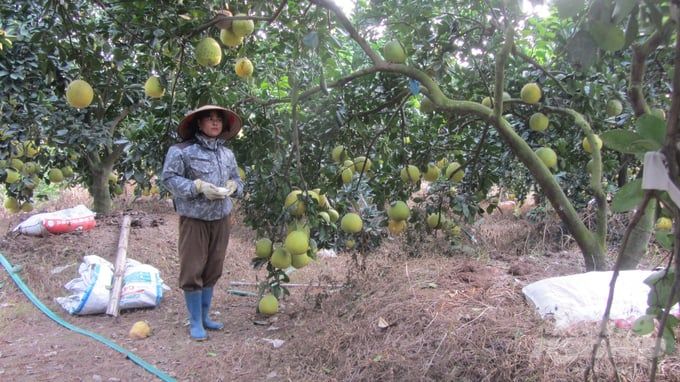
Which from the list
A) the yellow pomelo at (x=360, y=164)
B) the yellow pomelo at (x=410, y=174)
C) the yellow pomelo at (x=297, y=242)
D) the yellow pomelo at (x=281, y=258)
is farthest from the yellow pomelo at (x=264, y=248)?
the yellow pomelo at (x=410, y=174)

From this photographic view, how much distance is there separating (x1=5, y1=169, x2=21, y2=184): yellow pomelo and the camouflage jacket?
136 inches

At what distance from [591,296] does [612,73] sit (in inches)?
71.4

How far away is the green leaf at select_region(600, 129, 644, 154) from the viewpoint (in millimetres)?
931

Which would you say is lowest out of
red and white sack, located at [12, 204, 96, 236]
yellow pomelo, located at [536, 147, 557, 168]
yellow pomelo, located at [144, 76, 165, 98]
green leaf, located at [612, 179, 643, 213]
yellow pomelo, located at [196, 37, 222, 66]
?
red and white sack, located at [12, 204, 96, 236]

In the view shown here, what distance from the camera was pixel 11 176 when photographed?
6.10 metres

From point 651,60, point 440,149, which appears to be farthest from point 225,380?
point 651,60

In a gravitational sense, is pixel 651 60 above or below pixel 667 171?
above

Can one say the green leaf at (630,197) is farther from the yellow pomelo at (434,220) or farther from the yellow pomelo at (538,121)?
the yellow pomelo at (434,220)

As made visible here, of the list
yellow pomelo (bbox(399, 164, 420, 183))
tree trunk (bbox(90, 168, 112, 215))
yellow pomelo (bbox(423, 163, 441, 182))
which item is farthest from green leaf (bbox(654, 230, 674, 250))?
tree trunk (bbox(90, 168, 112, 215))

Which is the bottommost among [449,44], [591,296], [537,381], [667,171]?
[537,381]

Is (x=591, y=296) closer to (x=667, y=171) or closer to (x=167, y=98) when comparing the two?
(x=667, y=171)

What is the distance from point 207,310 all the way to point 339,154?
5.19 ft

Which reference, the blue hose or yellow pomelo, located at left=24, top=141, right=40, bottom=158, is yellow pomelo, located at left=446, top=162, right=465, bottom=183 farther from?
yellow pomelo, located at left=24, top=141, right=40, bottom=158

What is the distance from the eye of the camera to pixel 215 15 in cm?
292
